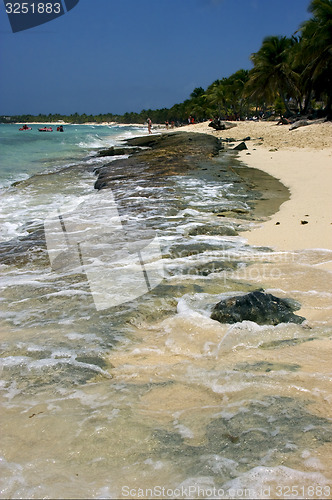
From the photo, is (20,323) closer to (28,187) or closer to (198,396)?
(198,396)

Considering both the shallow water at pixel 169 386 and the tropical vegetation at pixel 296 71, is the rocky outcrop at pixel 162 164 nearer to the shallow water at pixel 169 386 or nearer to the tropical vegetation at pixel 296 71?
the shallow water at pixel 169 386

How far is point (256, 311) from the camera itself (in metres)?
3.16

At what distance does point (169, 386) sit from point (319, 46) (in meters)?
31.8

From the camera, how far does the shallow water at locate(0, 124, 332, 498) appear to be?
5.27 ft

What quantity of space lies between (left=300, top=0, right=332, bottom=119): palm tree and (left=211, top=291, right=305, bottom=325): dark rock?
2808cm

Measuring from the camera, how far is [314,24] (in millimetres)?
28828

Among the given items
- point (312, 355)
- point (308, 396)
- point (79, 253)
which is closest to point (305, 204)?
point (79, 253)

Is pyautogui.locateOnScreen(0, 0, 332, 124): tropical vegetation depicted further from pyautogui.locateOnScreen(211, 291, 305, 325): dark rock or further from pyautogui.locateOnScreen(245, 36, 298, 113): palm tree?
pyautogui.locateOnScreen(211, 291, 305, 325): dark rock

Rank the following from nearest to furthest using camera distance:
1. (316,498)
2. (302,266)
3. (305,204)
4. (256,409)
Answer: (316,498) < (256,409) < (302,266) < (305,204)

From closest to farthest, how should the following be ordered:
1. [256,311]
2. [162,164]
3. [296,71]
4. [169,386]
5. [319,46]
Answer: [169,386] → [256,311] → [162,164] → [319,46] → [296,71]

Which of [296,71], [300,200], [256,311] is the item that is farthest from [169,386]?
[296,71]

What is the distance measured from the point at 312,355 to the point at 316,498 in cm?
130

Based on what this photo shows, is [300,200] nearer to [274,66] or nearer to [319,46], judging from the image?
[319,46]

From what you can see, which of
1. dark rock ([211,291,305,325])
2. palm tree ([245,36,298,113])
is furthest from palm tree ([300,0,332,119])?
dark rock ([211,291,305,325])
